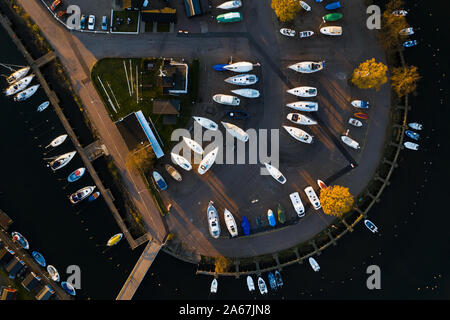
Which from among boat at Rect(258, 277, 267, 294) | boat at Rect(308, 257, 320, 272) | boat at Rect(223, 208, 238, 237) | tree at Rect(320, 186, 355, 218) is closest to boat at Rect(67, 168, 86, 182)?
boat at Rect(223, 208, 238, 237)

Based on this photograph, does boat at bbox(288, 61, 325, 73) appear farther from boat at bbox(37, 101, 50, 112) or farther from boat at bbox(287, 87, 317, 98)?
boat at bbox(37, 101, 50, 112)

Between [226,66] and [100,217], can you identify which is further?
[100,217]

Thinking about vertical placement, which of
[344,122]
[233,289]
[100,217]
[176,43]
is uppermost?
[176,43]

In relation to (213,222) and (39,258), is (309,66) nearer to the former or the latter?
(213,222)

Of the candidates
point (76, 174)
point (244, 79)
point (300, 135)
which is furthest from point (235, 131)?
point (76, 174)

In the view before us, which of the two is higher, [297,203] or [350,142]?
[350,142]

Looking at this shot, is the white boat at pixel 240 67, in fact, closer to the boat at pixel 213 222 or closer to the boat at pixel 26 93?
the boat at pixel 213 222

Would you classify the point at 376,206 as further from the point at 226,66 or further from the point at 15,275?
the point at 15,275
